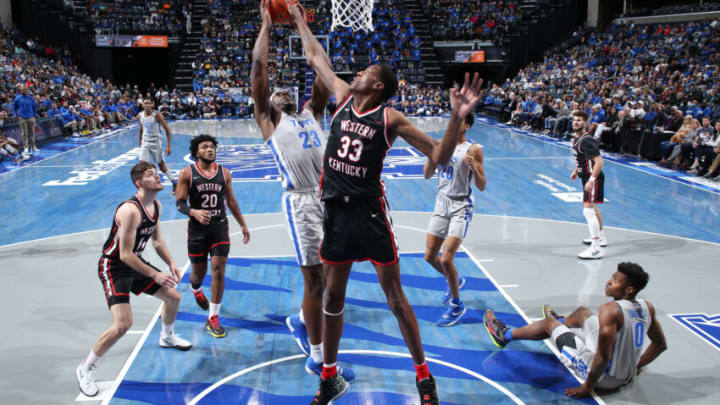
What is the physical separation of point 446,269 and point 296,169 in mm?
1949

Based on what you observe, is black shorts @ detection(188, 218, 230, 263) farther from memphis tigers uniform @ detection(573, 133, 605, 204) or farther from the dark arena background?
memphis tigers uniform @ detection(573, 133, 605, 204)

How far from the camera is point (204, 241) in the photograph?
17.6 ft

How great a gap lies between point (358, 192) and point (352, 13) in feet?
25.6

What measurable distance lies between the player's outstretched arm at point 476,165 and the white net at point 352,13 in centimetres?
536

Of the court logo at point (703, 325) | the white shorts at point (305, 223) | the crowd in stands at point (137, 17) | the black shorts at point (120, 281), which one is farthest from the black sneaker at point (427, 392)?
the crowd in stands at point (137, 17)

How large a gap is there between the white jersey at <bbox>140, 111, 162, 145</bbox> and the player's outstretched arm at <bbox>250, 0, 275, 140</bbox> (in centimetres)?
750

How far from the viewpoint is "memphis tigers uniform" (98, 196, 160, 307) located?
4.35 metres

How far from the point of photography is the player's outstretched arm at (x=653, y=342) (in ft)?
13.8

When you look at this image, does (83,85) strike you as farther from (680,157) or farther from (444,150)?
(444,150)

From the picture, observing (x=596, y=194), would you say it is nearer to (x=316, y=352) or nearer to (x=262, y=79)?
(x=316, y=352)

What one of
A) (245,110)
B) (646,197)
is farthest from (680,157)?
(245,110)

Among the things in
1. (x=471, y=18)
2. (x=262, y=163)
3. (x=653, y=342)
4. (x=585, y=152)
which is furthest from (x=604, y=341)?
(x=471, y=18)

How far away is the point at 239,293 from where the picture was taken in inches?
247

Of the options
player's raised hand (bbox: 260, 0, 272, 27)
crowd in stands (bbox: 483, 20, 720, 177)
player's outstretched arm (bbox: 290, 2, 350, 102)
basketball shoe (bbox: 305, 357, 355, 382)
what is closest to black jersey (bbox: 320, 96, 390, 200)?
player's outstretched arm (bbox: 290, 2, 350, 102)
